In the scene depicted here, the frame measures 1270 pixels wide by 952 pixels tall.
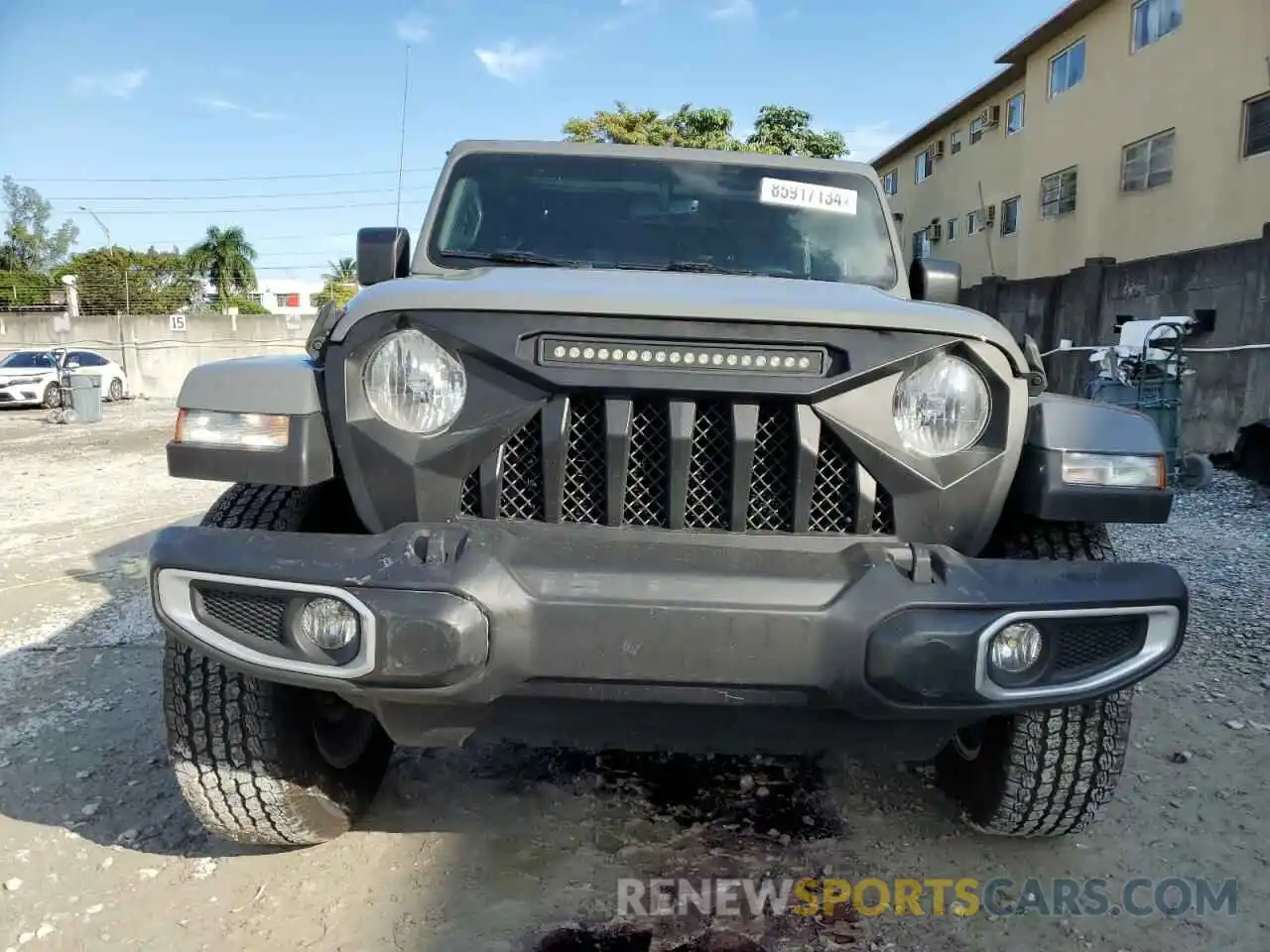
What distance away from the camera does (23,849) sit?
2.41 m

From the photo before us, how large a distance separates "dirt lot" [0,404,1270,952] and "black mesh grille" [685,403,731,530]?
96 centimetres

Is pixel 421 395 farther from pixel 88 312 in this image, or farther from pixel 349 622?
pixel 88 312

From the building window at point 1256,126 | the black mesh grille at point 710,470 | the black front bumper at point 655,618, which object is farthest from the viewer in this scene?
the building window at point 1256,126

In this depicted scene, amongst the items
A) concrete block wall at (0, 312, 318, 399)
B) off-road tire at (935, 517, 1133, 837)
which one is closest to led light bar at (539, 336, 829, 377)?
off-road tire at (935, 517, 1133, 837)

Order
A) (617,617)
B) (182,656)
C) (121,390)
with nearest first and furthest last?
(617,617)
(182,656)
(121,390)

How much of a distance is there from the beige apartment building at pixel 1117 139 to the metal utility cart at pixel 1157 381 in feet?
10.2

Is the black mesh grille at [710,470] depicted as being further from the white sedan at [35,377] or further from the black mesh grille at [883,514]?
the white sedan at [35,377]

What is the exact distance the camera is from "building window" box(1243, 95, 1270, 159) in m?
14.3

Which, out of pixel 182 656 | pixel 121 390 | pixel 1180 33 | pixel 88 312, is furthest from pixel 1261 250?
pixel 88 312

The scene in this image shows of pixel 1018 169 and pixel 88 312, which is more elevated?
pixel 1018 169

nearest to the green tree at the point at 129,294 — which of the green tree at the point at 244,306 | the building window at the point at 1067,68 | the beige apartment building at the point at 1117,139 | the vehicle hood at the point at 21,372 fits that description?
the green tree at the point at 244,306

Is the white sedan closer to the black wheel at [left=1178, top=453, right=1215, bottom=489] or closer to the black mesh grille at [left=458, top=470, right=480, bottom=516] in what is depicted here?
the black wheel at [left=1178, top=453, right=1215, bottom=489]

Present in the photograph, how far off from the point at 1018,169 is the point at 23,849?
25.0 m

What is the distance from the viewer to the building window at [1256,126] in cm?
1427
